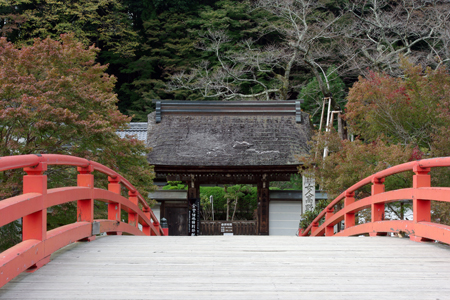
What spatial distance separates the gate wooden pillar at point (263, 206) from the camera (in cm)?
1276

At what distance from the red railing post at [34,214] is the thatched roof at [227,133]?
8.94 metres

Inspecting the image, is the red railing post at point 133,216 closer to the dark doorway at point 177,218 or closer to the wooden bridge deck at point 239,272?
the wooden bridge deck at point 239,272

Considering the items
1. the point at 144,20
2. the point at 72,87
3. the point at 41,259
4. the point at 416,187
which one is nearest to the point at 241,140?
the point at 72,87

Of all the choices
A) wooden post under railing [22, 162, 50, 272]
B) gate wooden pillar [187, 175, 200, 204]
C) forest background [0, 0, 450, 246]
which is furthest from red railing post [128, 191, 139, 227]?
forest background [0, 0, 450, 246]

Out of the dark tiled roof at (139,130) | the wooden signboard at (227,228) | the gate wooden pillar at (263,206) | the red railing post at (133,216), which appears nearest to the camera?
the red railing post at (133,216)

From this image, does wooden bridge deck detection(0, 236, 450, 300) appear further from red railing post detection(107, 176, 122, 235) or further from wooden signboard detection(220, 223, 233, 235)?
wooden signboard detection(220, 223, 233, 235)

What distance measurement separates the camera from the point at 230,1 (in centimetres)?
2258

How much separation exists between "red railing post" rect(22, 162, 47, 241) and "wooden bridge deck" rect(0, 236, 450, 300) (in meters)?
0.24

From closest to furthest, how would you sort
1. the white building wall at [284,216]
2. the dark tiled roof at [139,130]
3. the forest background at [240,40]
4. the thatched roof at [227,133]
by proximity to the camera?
the thatched roof at [227,133] < the white building wall at [284,216] < the dark tiled roof at [139,130] < the forest background at [240,40]

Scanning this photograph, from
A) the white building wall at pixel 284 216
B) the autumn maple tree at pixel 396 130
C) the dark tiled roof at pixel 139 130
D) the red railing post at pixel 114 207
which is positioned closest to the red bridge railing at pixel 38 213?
the red railing post at pixel 114 207

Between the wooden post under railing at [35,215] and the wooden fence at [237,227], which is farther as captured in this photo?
the wooden fence at [237,227]

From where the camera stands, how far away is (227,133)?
42.6ft

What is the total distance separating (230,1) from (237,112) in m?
11.3

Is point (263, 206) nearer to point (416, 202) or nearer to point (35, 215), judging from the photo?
point (416, 202)
